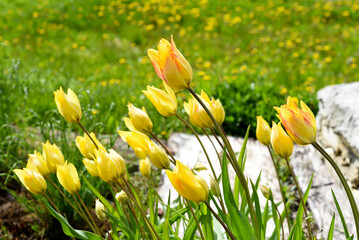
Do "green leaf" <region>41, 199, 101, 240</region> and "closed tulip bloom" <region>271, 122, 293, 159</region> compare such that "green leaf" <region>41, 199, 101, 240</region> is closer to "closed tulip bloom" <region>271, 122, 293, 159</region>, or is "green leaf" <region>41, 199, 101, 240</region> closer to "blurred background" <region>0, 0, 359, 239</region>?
"closed tulip bloom" <region>271, 122, 293, 159</region>

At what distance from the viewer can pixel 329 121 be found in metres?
2.79

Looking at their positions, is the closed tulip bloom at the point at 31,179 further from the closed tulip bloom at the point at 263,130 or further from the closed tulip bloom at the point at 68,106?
the closed tulip bloom at the point at 263,130

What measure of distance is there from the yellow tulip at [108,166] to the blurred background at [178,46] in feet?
4.23

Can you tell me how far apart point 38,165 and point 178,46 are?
4.86 meters

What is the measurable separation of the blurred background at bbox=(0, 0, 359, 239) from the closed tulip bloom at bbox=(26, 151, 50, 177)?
1.03 meters

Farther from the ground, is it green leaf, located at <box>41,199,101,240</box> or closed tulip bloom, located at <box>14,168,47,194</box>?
closed tulip bloom, located at <box>14,168,47,194</box>

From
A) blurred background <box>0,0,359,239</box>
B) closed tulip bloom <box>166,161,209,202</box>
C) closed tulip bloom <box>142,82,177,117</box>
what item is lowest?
blurred background <box>0,0,359,239</box>

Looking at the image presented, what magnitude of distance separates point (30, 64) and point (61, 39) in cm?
135

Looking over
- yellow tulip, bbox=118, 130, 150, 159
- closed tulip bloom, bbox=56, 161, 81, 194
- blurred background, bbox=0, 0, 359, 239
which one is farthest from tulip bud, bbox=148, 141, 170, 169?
blurred background, bbox=0, 0, 359, 239

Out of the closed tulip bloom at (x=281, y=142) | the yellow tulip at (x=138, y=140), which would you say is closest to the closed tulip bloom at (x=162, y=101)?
the yellow tulip at (x=138, y=140)

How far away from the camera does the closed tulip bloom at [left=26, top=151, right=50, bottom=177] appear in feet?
4.53

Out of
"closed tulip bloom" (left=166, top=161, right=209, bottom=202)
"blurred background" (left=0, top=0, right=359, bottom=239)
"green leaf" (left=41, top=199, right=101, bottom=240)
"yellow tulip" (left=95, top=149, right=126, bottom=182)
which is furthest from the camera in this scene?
"blurred background" (left=0, top=0, right=359, bottom=239)

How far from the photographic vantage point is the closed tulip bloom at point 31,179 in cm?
133

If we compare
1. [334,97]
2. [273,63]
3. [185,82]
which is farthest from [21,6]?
[185,82]
